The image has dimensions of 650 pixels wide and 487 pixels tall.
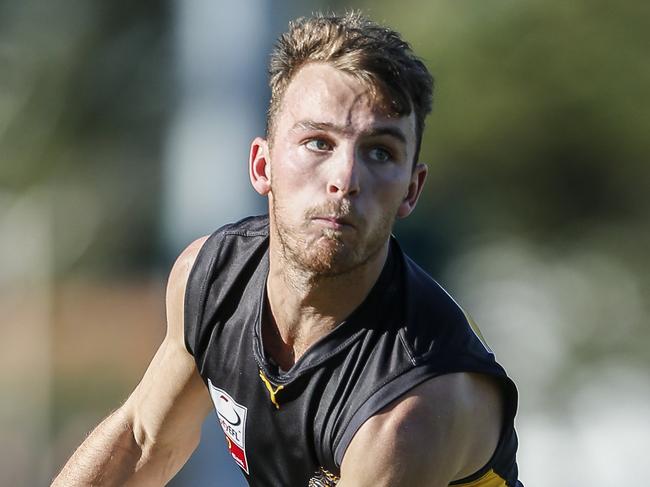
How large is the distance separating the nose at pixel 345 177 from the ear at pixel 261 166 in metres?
0.38

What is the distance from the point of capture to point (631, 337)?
9.20 metres

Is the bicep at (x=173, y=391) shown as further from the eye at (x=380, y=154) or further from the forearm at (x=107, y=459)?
the eye at (x=380, y=154)

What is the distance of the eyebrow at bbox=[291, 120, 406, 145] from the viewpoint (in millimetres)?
3455

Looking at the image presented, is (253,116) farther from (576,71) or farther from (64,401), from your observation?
(576,71)

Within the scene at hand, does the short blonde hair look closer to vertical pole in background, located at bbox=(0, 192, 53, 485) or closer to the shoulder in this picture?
the shoulder

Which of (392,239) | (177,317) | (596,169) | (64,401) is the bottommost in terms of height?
(64,401)

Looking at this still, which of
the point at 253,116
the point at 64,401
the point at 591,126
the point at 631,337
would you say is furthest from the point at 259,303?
the point at 591,126

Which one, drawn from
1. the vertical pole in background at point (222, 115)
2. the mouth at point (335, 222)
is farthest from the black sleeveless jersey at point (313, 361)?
the vertical pole in background at point (222, 115)

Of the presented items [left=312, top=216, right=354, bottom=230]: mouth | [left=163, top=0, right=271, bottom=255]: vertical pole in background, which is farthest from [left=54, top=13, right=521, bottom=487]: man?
[left=163, top=0, right=271, bottom=255]: vertical pole in background

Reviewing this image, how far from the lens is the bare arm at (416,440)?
3.34 metres

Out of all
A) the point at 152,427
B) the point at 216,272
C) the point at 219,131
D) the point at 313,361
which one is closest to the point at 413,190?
the point at 313,361

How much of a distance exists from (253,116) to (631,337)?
14.2 feet

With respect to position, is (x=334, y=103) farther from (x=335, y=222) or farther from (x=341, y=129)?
(x=335, y=222)

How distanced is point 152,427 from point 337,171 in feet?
4.32
